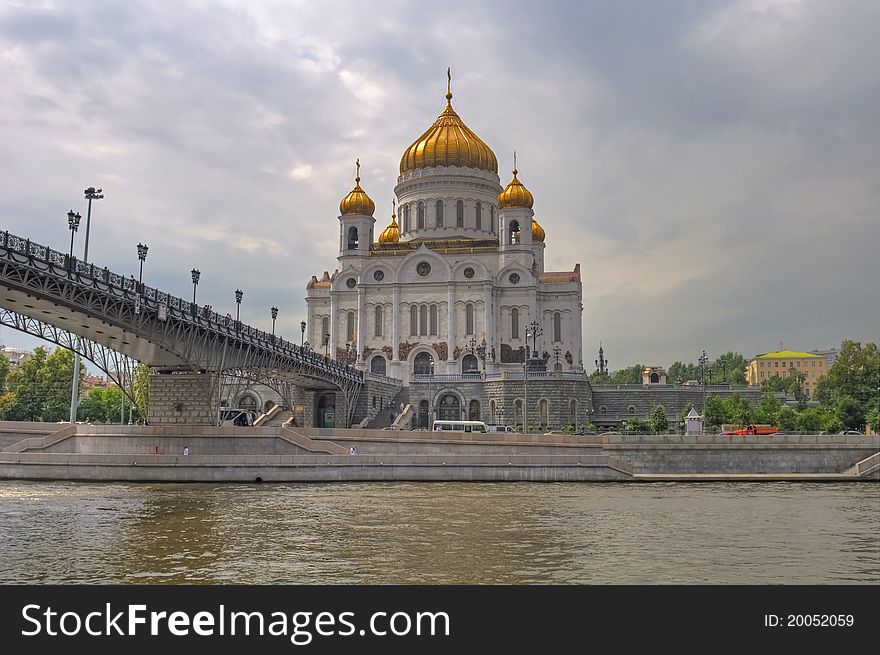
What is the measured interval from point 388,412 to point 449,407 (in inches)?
218

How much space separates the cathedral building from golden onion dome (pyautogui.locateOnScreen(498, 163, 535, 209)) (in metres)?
0.12

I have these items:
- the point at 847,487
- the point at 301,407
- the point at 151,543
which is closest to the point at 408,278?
the point at 301,407

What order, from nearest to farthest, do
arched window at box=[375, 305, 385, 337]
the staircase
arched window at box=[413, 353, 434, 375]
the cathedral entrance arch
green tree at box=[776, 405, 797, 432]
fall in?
green tree at box=[776, 405, 797, 432] < the staircase < the cathedral entrance arch < arched window at box=[413, 353, 434, 375] < arched window at box=[375, 305, 385, 337]

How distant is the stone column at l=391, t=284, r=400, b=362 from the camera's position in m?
83.9

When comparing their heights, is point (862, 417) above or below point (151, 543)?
above

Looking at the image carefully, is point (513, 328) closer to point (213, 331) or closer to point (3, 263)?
point (213, 331)

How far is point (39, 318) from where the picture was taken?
140ft

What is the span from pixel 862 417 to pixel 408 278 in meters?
42.3

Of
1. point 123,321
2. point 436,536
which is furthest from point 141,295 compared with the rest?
point 436,536

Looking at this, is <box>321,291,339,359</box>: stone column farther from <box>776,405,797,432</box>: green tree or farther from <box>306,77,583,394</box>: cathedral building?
<box>776,405,797,432</box>: green tree

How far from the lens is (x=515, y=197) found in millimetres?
86688

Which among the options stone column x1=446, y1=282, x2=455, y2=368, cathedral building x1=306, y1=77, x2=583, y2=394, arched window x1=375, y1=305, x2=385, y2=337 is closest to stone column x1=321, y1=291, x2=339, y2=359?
cathedral building x1=306, y1=77, x2=583, y2=394

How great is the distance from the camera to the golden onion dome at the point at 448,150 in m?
91.1

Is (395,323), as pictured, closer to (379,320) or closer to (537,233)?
(379,320)
